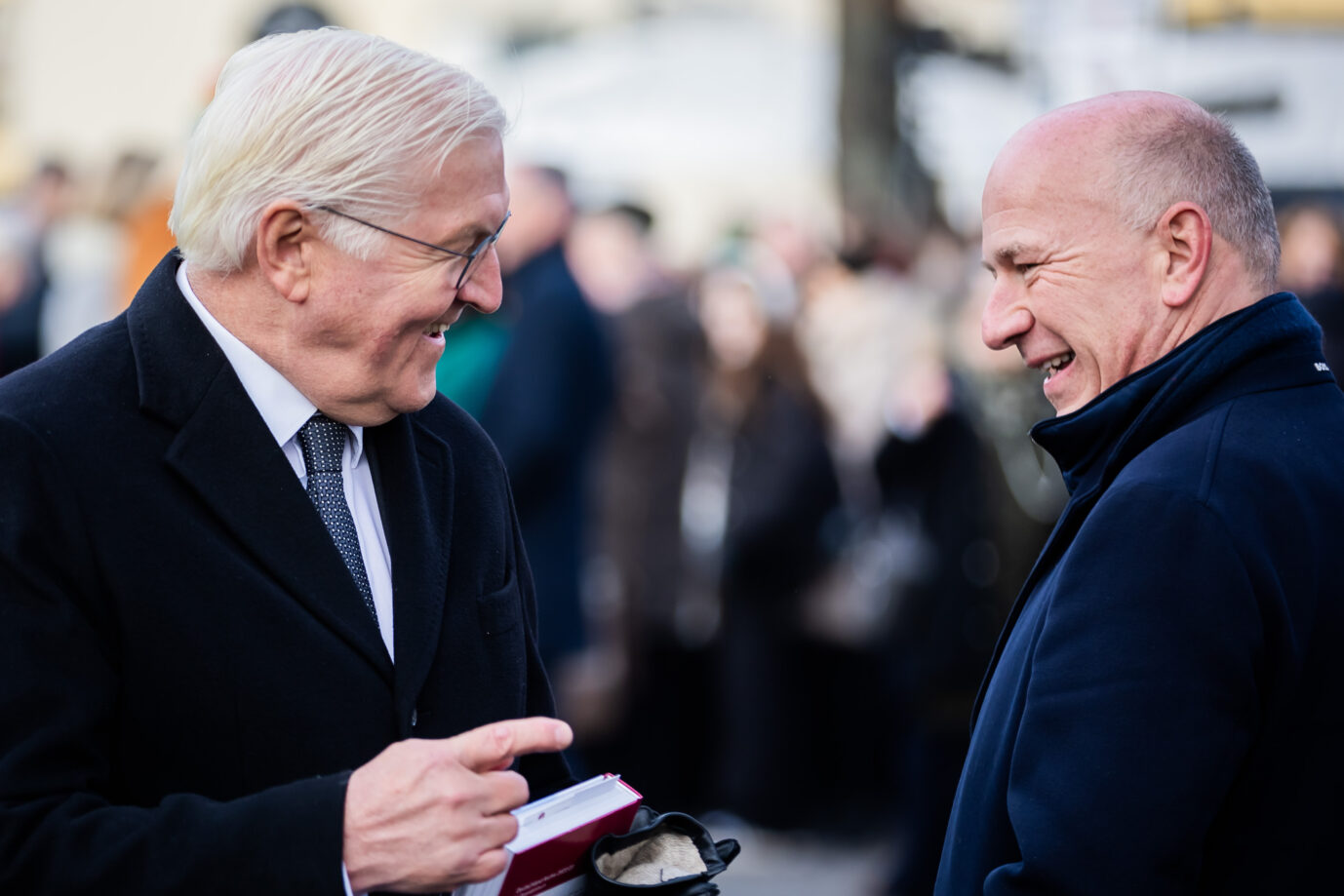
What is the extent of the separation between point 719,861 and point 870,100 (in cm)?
886

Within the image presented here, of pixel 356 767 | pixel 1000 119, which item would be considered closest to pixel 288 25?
pixel 356 767

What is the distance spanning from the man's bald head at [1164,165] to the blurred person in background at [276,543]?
0.84 metres

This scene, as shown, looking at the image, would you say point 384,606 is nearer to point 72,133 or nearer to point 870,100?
point 870,100

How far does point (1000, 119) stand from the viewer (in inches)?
322

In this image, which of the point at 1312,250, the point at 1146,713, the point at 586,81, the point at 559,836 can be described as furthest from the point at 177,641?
the point at 586,81

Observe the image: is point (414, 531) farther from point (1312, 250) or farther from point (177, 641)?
point (1312, 250)

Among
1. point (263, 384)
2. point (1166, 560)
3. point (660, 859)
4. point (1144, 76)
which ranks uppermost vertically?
point (1144, 76)

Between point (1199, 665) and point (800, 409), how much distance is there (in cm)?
462

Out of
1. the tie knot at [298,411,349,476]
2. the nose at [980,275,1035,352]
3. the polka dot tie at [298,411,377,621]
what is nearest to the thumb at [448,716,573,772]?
the polka dot tie at [298,411,377,621]

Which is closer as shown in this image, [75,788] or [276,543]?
[75,788]

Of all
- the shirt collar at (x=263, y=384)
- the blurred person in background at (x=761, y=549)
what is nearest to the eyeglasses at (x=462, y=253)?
the shirt collar at (x=263, y=384)

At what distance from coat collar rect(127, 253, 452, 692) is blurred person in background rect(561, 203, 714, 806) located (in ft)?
13.7

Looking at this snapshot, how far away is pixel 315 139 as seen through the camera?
1.95 metres

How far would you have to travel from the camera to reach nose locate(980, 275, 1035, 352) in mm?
2285
